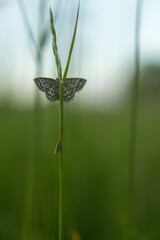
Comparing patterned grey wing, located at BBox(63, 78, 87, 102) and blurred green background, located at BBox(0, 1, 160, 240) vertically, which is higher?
patterned grey wing, located at BBox(63, 78, 87, 102)

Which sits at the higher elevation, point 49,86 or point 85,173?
point 49,86

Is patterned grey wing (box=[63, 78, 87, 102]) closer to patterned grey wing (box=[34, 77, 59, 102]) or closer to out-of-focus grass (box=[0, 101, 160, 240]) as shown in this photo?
patterned grey wing (box=[34, 77, 59, 102])

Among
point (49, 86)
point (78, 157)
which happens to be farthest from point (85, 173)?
point (49, 86)

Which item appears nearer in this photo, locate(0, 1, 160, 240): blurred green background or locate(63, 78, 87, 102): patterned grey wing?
locate(63, 78, 87, 102): patterned grey wing

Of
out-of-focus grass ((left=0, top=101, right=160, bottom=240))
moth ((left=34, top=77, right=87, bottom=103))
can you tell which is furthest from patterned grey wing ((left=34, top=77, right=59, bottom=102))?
out-of-focus grass ((left=0, top=101, right=160, bottom=240))

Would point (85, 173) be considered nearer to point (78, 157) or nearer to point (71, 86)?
point (78, 157)

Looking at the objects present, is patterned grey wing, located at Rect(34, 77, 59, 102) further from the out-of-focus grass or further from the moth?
the out-of-focus grass

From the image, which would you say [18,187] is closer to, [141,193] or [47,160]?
[47,160]

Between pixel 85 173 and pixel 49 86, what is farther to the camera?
pixel 85 173
